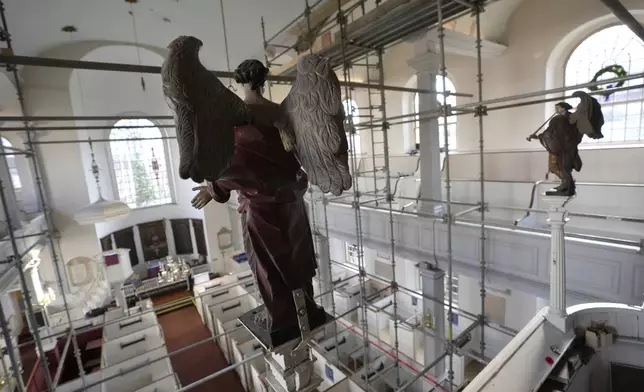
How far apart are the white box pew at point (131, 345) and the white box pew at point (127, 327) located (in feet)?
0.61

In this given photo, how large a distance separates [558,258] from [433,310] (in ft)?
7.29

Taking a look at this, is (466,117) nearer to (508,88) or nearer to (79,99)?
(508,88)

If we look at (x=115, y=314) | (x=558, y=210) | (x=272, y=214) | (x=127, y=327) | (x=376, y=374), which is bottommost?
(x=115, y=314)

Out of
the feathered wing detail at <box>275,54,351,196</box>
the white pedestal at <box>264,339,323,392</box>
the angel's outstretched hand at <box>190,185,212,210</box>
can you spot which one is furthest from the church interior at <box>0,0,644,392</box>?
the feathered wing detail at <box>275,54,351,196</box>

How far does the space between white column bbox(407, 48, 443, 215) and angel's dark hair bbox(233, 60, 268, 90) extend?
3.51m

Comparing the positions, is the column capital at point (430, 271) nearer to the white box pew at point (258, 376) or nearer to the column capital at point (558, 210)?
the column capital at point (558, 210)

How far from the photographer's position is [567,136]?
2.29 meters

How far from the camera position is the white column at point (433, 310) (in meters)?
3.99

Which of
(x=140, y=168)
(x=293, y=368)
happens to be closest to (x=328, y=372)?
(x=293, y=368)

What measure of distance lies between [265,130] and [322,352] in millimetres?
4059

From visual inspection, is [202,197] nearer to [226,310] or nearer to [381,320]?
[226,310]

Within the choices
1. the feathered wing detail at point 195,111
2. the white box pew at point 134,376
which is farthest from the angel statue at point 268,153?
the white box pew at point 134,376

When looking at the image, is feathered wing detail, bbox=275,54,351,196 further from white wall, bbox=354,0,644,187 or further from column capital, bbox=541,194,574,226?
white wall, bbox=354,0,644,187

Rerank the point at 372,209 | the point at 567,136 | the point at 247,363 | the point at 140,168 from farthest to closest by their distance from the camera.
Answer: the point at 140,168 < the point at 247,363 < the point at 372,209 < the point at 567,136
